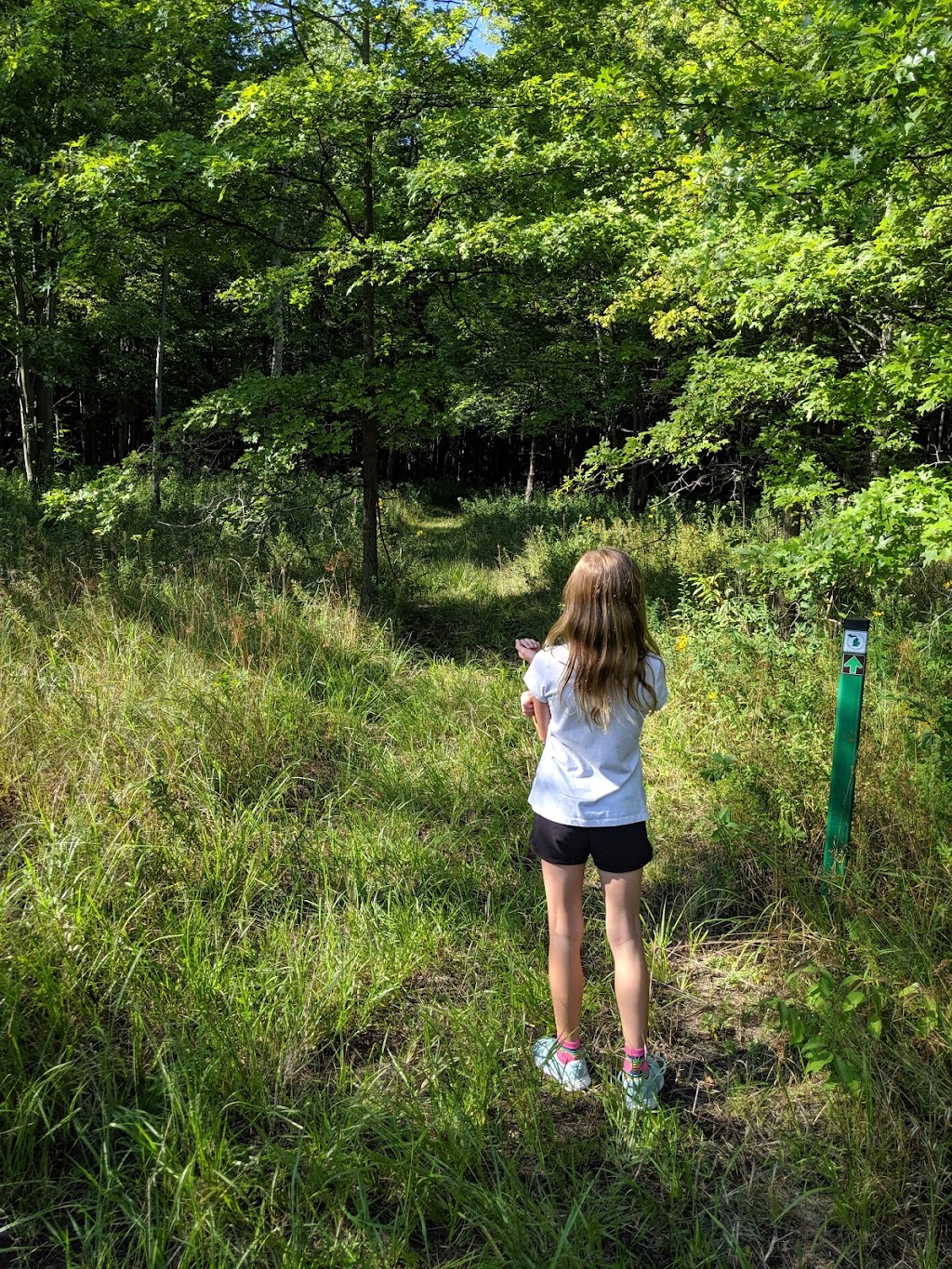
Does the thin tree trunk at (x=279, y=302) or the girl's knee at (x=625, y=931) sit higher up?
the thin tree trunk at (x=279, y=302)

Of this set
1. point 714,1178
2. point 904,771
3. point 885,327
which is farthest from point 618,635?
point 885,327

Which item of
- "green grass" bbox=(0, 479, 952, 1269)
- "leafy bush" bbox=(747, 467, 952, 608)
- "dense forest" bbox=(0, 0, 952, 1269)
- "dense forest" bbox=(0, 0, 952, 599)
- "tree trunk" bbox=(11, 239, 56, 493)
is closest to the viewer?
"green grass" bbox=(0, 479, 952, 1269)

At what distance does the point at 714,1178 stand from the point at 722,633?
11.6ft

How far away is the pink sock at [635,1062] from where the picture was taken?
7.75 ft

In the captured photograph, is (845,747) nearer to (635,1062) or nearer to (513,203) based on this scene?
(635,1062)

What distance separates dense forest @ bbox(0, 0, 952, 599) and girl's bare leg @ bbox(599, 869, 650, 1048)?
8.28 ft

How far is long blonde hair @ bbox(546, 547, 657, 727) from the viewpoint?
237 centimetres

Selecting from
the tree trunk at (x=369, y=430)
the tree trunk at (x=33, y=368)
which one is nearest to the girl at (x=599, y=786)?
the tree trunk at (x=369, y=430)

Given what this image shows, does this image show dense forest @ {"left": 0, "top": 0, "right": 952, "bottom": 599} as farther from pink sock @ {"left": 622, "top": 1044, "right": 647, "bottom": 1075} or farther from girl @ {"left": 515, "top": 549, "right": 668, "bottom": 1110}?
pink sock @ {"left": 622, "top": 1044, "right": 647, "bottom": 1075}

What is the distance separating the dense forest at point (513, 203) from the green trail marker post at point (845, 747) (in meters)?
1.00

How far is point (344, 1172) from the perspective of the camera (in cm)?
201

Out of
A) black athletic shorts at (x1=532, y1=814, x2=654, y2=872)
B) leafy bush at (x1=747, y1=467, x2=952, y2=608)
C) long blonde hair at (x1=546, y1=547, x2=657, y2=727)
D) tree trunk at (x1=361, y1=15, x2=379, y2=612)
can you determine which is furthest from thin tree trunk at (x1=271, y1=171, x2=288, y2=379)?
black athletic shorts at (x1=532, y1=814, x2=654, y2=872)

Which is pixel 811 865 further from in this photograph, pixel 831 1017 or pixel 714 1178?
pixel 714 1178

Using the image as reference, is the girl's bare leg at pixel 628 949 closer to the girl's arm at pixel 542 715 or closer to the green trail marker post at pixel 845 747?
the girl's arm at pixel 542 715
